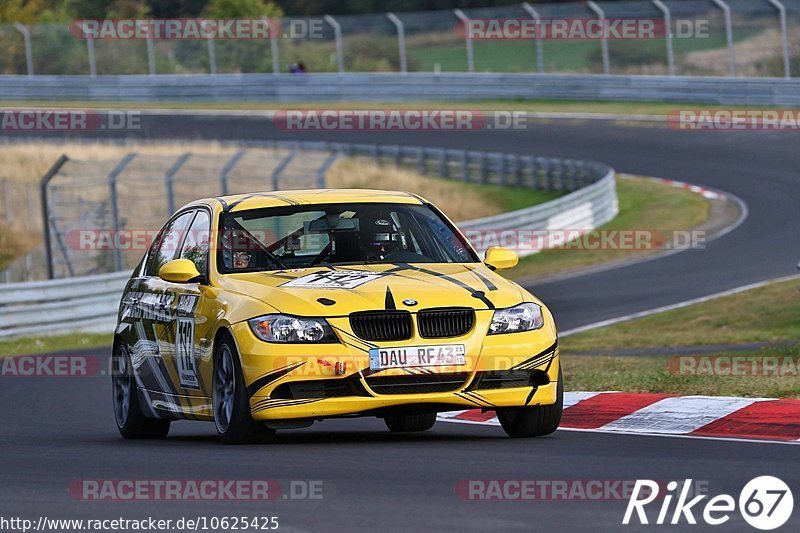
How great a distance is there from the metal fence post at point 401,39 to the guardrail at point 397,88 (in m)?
1.20

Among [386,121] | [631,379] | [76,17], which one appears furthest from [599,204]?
[76,17]

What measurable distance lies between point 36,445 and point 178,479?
2.37 meters

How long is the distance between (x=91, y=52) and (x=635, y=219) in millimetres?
25302

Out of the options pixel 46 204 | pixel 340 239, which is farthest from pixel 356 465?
pixel 46 204

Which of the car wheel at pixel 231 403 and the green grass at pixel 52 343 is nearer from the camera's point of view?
the car wheel at pixel 231 403

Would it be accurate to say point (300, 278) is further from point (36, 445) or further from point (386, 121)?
point (386, 121)

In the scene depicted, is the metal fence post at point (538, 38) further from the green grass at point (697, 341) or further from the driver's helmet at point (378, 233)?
the driver's helmet at point (378, 233)

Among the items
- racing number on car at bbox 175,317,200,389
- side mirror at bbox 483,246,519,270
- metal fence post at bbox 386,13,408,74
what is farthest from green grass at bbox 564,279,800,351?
metal fence post at bbox 386,13,408,74

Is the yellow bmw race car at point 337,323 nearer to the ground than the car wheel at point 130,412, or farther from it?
farther from it

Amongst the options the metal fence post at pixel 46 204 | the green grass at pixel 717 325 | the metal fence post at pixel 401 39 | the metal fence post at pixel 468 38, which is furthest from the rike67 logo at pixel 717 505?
the metal fence post at pixel 401 39

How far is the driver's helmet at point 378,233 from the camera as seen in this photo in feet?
31.1

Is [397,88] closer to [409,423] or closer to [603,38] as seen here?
A: [603,38]

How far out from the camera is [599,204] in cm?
2856

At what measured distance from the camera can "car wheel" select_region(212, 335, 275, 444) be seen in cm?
855
